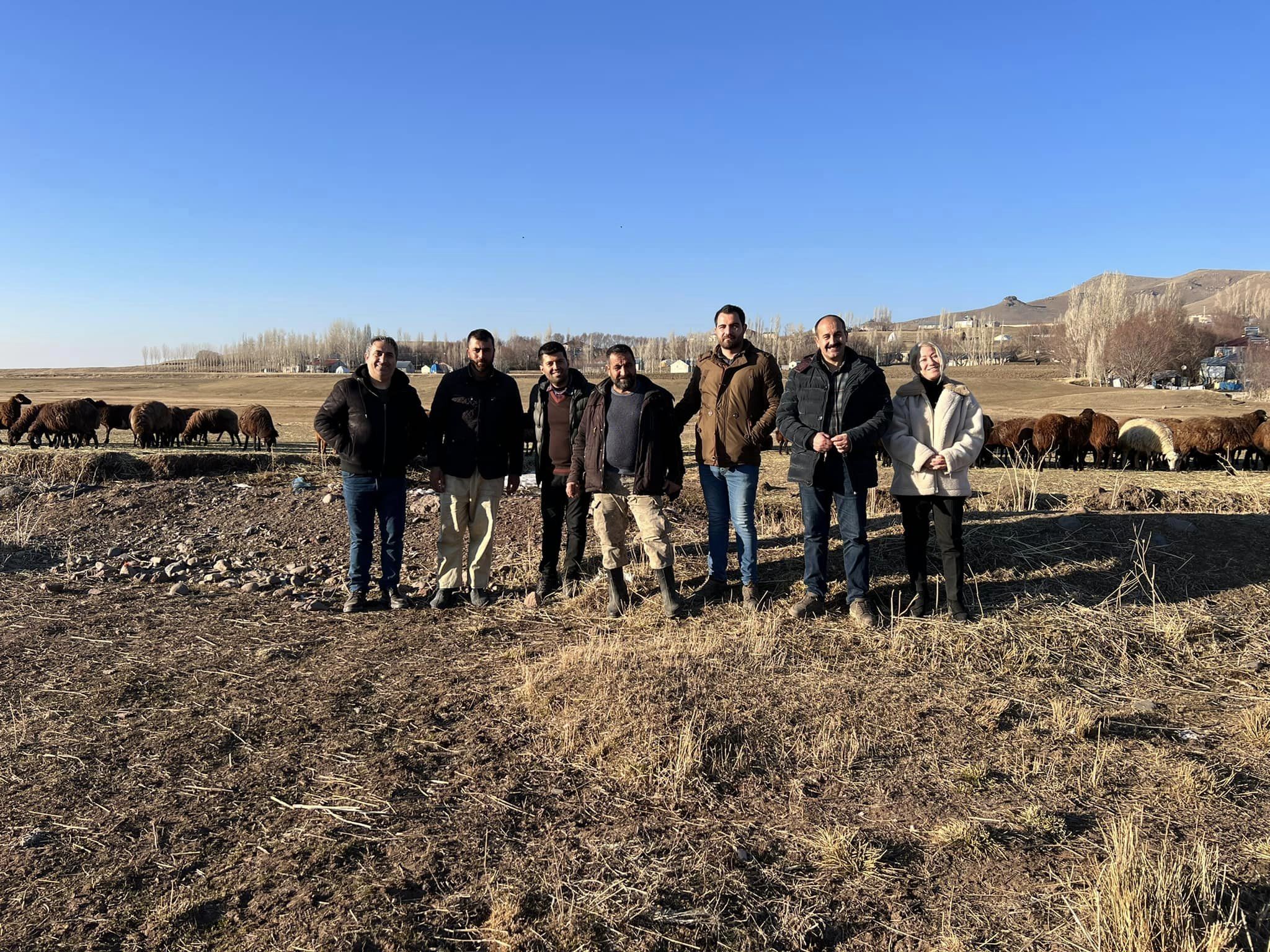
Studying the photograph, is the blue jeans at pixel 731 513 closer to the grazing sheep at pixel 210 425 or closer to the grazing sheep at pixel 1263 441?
the grazing sheep at pixel 1263 441

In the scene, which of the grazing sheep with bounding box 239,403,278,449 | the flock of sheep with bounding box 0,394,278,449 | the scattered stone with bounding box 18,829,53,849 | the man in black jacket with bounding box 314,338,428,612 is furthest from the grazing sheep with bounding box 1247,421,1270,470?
the grazing sheep with bounding box 239,403,278,449

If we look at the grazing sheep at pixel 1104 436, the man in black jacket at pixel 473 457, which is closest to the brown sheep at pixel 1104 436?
the grazing sheep at pixel 1104 436

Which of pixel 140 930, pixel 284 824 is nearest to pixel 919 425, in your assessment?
pixel 284 824

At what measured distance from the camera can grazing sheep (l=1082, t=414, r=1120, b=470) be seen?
20328 mm

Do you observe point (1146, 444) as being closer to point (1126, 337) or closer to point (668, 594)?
point (668, 594)

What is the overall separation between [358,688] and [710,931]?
2.64m

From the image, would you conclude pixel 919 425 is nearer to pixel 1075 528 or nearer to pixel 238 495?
pixel 1075 528

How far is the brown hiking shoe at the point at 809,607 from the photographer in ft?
17.3

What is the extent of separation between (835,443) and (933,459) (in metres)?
0.65

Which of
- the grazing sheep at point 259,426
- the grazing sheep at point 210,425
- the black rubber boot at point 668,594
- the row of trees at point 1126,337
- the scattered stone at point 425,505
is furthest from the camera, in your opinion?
the row of trees at point 1126,337

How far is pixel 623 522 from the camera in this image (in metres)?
5.65

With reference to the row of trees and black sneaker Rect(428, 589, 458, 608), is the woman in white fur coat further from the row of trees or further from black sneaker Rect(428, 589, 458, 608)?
the row of trees

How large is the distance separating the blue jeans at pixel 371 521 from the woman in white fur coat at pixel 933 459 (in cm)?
364

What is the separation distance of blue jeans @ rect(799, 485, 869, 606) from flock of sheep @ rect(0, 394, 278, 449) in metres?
21.5
